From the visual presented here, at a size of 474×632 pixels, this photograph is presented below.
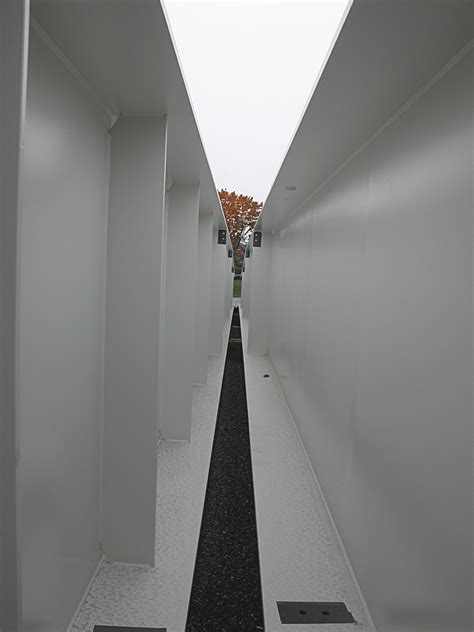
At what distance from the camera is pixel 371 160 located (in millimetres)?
3352

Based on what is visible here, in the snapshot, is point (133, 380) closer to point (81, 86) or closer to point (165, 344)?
point (81, 86)

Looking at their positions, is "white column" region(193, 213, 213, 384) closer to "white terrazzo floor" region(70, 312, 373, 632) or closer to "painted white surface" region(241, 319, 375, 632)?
"painted white surface" region(241, 319, 375, 632)

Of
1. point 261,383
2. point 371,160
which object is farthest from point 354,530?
→ point 261,383

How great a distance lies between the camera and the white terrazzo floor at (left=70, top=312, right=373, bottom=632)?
9.02 ft

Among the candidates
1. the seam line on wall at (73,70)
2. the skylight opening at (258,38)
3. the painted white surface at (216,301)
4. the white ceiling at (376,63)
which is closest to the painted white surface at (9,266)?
the seam line on wall at (73,70)

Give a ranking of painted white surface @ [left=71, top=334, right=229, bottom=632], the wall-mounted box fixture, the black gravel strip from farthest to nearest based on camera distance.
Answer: the wall-mounted box fixture < the black gravel strip < painted white surface @ [left=71, top=334, right=229, bottom=632]

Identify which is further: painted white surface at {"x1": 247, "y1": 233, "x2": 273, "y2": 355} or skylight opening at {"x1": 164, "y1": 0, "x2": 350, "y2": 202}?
painted white surface at {"x1": 247, "y1": 233, "x2": 273, "y2": 355}

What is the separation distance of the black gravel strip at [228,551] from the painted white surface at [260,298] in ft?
18.5

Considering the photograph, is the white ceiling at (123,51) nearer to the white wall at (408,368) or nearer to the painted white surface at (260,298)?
the white wall at (408,368)

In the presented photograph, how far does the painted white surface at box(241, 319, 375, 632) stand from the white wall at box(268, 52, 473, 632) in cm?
15

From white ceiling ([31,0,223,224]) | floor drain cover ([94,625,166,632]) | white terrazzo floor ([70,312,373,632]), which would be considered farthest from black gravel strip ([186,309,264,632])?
white ceiling ([31,0,223,224])

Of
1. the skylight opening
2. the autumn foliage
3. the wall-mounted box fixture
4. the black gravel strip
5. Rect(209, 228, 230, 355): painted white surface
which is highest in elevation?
the autumn foliage

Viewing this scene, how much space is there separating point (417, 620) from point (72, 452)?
171cm

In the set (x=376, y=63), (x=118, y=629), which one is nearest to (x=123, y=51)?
(x=376, y=63)
